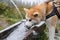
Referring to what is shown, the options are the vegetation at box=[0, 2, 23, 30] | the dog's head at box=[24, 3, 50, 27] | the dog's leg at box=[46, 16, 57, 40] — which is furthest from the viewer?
the vegetation at box=[0, 2, 23, 30]

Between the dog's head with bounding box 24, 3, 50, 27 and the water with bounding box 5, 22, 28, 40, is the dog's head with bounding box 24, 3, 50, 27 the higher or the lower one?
the higher one

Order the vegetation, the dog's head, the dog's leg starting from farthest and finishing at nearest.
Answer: the vegetation, the dog's leg, the dog's head

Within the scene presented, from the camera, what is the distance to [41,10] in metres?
7.02

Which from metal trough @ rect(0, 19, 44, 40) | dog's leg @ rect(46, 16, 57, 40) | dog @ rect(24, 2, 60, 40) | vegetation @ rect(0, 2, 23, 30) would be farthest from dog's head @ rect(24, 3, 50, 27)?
vegetation @ rect(0, 2, 23, 30)

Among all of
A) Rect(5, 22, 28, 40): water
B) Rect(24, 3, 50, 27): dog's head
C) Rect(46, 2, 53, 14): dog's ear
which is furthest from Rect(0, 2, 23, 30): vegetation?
Rect(46, 2, 53, 14): dog's ear

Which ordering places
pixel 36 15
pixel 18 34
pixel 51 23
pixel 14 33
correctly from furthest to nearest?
pixel 14 33, pixel 18 34, pixel 51 23, pixel 36 15

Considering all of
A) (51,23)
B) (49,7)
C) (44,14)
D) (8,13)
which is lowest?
(8,13)

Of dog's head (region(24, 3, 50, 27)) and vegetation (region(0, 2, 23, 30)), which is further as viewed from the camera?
vegetation (region(0, 2, 23, 30))

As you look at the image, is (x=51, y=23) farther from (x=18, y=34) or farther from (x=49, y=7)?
(x=18, y=34)

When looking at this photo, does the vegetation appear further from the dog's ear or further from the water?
the dog's ear

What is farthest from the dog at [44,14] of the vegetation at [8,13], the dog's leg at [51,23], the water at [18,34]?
the vegetation at [8,13]

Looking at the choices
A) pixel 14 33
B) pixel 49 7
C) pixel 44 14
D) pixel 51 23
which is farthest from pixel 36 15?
pixel 14 33

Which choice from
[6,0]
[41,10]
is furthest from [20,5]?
[41,10]

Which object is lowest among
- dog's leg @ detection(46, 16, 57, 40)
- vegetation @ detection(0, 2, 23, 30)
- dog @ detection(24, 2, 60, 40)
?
vegetation @ detection(0, 2, 23, 30)
